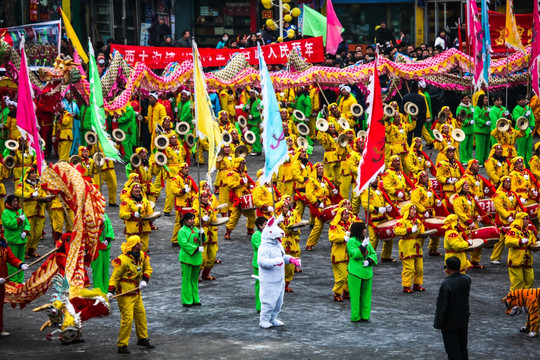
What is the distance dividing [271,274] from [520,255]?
417 cm

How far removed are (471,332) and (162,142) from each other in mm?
10176

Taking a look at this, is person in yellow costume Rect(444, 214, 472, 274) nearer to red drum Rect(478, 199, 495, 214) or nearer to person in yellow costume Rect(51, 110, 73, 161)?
red drum Rect(478, 199, 495, 214)

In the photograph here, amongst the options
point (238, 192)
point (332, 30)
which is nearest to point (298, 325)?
point (238, 192)

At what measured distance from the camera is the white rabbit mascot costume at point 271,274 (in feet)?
51.8

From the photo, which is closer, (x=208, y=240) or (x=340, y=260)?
(x=340, y=260)

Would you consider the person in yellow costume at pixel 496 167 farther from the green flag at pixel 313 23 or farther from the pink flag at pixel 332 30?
the green flag at pixel 313 23

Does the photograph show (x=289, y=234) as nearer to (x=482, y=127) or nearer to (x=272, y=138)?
(x=272, y=138)

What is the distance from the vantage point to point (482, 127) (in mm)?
27453

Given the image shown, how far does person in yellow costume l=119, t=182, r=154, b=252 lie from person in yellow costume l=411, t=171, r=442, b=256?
16.2 feet

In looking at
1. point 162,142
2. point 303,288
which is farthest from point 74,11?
point 303,288

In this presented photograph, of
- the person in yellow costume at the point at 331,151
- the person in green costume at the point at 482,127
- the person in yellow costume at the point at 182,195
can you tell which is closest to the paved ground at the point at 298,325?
the person in yellow costume at the point at 182,195

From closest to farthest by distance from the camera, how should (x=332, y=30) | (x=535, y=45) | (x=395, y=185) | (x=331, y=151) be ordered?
1. (x=395, y=185)
2. (x=331, y=151)
3. (x=535, y=45)
4. (x=332, y=30)

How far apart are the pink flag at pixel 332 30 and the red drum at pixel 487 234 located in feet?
46.9

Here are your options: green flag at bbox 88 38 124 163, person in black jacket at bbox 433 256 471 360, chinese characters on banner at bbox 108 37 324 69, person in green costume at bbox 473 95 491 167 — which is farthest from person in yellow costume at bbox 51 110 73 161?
person in black jacket at bbox 433 256 471 360
